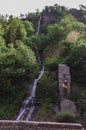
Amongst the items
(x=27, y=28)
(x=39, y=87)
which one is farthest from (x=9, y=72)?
(x=27, y=28)

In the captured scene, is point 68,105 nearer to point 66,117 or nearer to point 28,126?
point 66,117

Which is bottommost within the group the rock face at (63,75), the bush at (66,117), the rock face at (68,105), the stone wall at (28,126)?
the rock face at (68,105)

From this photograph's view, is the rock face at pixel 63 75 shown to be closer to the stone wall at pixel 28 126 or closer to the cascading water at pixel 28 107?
the cascading water at pixel 28 107

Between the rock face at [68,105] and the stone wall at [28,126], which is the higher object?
the stone wall at [28,126]

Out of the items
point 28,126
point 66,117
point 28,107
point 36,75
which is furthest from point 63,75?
point 28,126

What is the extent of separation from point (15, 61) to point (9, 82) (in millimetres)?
2245

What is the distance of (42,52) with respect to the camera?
42.9m

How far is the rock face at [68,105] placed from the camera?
26.1 m

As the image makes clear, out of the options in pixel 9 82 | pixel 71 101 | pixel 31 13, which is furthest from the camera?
pixel 31 13

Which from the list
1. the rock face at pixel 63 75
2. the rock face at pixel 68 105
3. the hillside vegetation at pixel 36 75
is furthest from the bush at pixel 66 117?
the rock face at pixel 63 75

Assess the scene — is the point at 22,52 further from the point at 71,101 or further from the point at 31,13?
the point at 31,13

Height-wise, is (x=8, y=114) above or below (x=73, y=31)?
below

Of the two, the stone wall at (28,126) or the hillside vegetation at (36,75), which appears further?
the hillside vegetation at (36,75)

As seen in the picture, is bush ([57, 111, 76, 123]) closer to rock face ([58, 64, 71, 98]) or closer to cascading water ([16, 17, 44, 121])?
cascading water ([16, 17, 44, 121])
